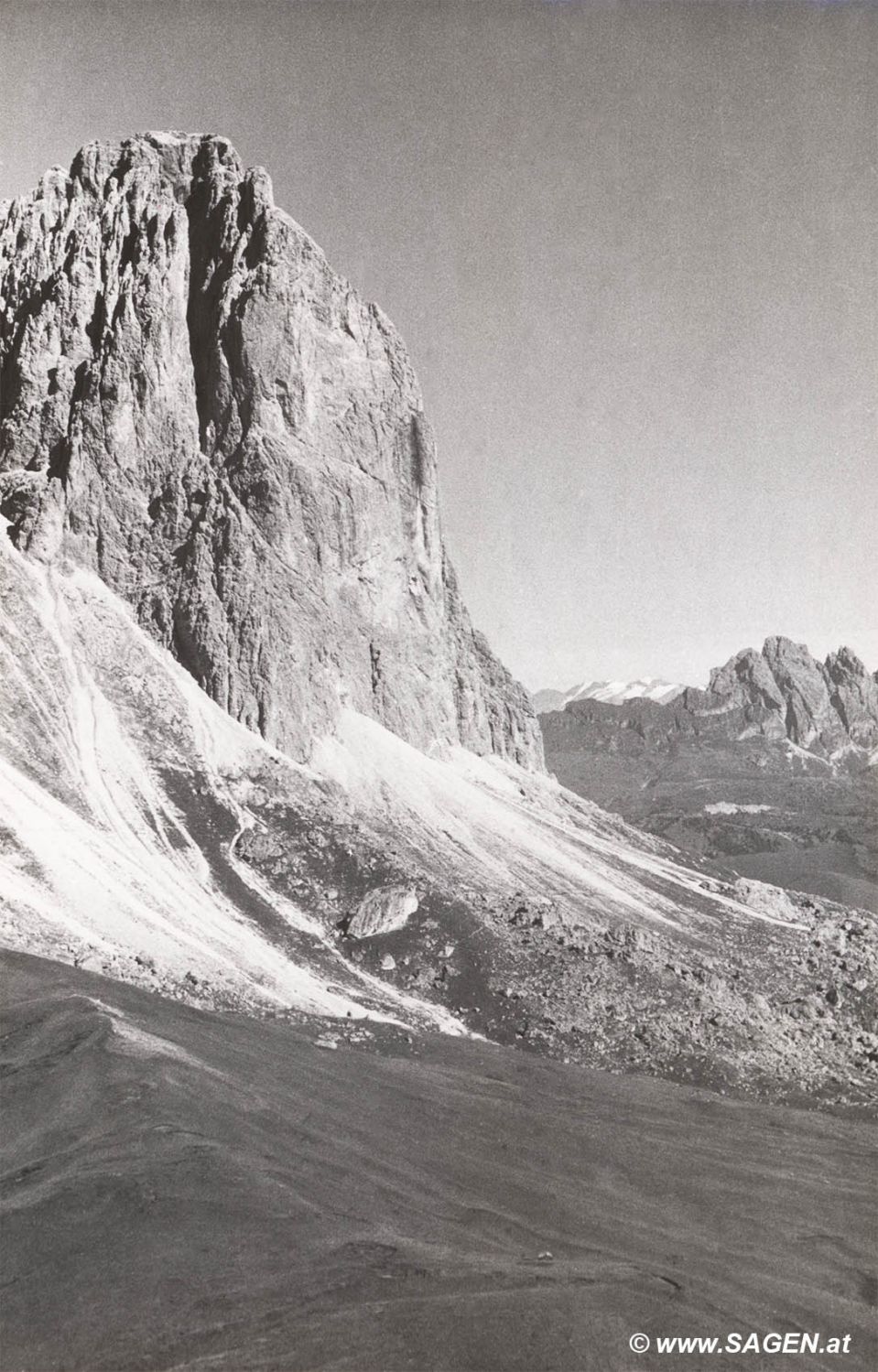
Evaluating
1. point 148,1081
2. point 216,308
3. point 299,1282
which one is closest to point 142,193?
point 216,308

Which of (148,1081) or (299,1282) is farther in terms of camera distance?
(148,1081)

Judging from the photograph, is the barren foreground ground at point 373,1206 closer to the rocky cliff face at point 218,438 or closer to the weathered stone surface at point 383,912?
the weathered stone surface at point 383,912

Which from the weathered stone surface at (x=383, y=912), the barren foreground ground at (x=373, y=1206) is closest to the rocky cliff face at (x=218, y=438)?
the weathered stone surface at (x=383, y=912)

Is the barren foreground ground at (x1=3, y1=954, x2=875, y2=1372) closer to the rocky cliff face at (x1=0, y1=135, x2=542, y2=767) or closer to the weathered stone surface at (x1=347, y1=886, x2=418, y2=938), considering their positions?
the weathered stone surface at (x1=347, y1=886, x2=418, y2=938)

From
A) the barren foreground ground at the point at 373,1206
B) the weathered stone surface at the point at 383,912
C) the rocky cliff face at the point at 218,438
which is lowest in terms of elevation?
the barren foreground ground at the point at 373,1206

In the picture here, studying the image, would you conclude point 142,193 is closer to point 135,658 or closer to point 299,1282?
point 135,658

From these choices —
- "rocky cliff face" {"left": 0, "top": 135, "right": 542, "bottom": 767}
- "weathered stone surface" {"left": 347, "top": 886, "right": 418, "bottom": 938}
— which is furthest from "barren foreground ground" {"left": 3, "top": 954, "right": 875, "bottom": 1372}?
"rocky cliff face" {"left": 0, "top": 135, "right": 542, "bottom": 767}
